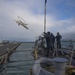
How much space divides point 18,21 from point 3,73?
20.6 feet

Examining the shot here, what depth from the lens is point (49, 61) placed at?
512 inches

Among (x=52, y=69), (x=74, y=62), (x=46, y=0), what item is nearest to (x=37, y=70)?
(x=52, y=69)

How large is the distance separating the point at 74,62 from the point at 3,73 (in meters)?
8.93

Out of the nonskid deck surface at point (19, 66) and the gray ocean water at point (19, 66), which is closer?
the gray ocean water at point (19, 66)

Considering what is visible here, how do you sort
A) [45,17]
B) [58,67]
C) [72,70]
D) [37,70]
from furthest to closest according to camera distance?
[45,17] → [37,70] → [72,70] → [58,67]

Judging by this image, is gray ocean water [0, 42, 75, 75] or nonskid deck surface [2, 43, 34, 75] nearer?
gray ocean water [0, 42, 75, 75]

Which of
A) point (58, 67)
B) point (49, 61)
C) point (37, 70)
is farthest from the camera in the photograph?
point (49, 61)

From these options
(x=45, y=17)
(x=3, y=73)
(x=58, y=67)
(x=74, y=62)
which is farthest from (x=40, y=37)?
(x=58, y=67)

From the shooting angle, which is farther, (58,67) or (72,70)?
(72,70)

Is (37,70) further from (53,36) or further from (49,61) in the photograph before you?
(53,36)

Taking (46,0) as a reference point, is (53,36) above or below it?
below

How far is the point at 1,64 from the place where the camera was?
25391mm

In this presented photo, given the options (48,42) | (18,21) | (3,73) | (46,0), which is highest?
(46,0)

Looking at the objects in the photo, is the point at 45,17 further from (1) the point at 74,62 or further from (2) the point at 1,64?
(1) the point at 74,62
